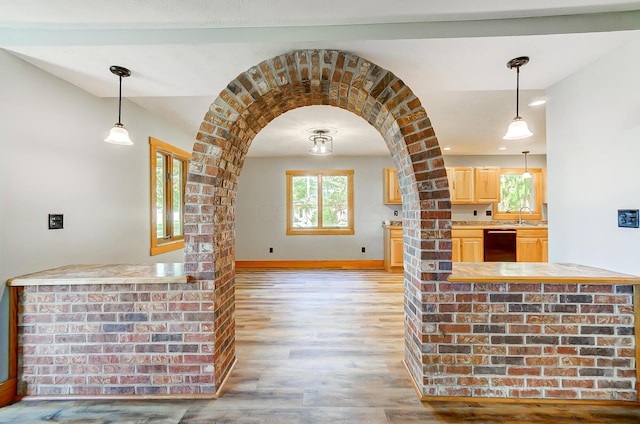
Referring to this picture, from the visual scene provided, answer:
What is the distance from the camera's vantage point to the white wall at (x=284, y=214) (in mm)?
6406

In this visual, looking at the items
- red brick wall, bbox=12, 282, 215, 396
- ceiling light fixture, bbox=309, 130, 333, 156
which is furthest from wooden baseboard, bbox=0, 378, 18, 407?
ceiling light fixture, bbox=309, 130, 333, 156

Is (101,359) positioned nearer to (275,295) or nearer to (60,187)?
(60,187)

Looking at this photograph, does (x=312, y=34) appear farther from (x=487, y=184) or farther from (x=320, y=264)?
(x=487, y=184)

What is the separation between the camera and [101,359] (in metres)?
1.99

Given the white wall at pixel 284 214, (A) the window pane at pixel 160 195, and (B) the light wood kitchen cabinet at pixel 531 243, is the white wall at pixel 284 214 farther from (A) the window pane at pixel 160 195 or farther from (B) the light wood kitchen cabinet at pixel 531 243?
(A) the window pane at pixel 160 195

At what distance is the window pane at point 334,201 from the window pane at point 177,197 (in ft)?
9.98

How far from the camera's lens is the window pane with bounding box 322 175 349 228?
21.3ft

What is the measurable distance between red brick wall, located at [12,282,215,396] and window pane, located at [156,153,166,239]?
1.83 meters

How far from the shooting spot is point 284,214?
6.50 meters

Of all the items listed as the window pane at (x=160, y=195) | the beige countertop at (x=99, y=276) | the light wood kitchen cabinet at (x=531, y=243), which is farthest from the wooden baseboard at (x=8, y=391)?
the light wood kitchen cabinet at (x=531, y=243)

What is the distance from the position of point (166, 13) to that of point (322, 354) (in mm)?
2652

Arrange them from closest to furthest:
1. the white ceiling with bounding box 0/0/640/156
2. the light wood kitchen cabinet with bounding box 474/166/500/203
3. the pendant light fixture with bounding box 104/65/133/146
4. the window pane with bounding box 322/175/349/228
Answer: the white ceiling with bounding box 0/0/640/156, the pendant light fixture with bounding box 104/65/133/146, the light wood kitchen cabinet with bounding box 474/166/500/203, the window pane with bounding box 322/175/349/228

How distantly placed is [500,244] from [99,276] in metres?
5.90

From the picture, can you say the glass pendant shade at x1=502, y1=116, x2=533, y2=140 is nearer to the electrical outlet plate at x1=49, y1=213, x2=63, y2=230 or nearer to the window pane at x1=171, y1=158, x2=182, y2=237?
the electrical outlet plate at x1=49, y1=213, x2=63, y2=230
